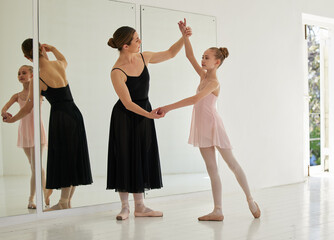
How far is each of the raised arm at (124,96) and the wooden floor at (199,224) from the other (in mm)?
766

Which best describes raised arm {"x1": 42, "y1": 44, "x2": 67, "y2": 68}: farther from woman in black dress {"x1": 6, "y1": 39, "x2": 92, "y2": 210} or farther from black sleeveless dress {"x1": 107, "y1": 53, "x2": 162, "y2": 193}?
black sleeveless dress {"x1": 107, "y1": 53, "x2": 162, "y2": 193}

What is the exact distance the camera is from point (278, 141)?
17.2 feet

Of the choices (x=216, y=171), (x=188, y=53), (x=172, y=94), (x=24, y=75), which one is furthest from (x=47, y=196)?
(x=188, y=53)

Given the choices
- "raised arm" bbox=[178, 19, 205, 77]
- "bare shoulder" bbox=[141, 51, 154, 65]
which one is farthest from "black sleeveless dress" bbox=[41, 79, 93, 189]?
"raised arm" bbox=[178, 19, 205, 77]

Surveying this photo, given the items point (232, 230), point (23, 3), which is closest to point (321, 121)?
point (232, 230)

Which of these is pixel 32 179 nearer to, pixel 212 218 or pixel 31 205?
pixel 31 205

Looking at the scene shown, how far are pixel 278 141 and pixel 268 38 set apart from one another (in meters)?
1.12

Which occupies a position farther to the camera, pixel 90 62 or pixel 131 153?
pixel 90 62

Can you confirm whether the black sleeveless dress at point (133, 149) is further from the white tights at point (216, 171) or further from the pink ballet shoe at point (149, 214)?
the white tights at point (216, 171)

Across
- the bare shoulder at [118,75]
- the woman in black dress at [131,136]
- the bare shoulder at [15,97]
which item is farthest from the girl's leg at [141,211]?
the bare shoulder at [15,97]

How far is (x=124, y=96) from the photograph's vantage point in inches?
136

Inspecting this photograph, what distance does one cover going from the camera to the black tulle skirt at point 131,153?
353 cm

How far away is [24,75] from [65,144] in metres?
0.60

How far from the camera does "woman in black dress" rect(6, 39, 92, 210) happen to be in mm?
3621
